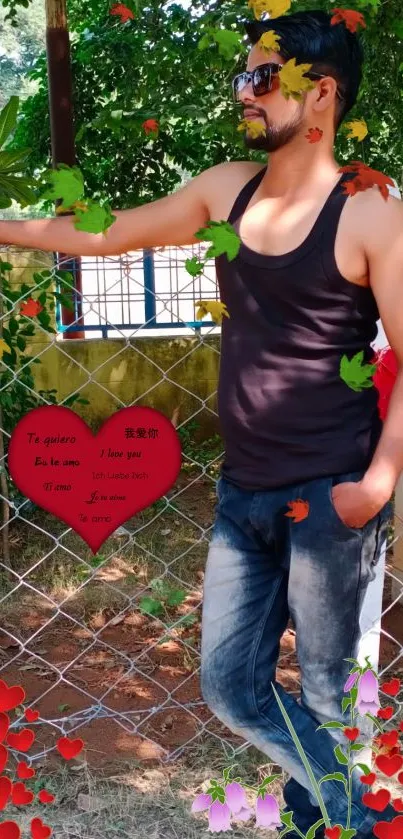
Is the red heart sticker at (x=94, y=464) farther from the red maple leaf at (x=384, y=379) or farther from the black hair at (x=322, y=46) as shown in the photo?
the black hair at (x=322, y=46)

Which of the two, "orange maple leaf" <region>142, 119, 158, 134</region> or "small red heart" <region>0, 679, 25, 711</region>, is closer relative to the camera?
"small red heart" <region>0, 679, 25, 711</region>

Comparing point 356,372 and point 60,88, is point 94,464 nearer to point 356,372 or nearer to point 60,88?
point 356,372

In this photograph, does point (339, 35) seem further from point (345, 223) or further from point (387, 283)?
point (387, 283)

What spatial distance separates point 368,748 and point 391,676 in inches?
42.9

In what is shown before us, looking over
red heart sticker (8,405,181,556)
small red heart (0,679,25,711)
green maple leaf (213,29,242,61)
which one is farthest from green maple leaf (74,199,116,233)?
green maple leaf (213,29,242,61)

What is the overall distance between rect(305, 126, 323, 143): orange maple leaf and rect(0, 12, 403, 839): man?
0.05 feet

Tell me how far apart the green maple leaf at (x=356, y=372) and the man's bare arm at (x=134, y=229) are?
0.45m

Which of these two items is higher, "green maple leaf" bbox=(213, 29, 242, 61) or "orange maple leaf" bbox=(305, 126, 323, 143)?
"orange maple leaf" bbox=(305, 126, 323, 143)

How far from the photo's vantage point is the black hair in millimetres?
1654

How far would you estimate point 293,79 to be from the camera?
63.9 inches

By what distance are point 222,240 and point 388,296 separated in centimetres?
33

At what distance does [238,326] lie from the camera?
171cm

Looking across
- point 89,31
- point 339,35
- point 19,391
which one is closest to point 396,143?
point 89,31

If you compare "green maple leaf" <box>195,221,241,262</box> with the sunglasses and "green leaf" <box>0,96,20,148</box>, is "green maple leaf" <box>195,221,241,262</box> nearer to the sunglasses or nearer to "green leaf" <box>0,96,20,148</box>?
the sunglasses
